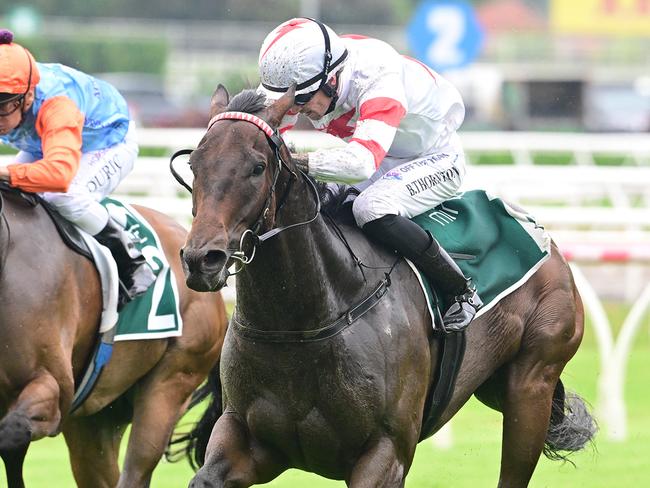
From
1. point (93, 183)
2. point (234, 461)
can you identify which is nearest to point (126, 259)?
point (93, 183)

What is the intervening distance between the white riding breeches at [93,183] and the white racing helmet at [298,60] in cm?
125

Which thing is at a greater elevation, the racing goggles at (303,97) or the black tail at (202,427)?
the racing goggles at (303,97)

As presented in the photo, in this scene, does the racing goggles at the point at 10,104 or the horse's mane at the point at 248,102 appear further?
the racing goggles at the point at 10,104

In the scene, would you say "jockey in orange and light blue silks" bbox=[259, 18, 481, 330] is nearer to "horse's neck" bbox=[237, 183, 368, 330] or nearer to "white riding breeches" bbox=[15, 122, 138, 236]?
"horse's neck" bbox=[237, 183, 368, 330]

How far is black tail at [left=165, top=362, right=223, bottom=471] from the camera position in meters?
5.33

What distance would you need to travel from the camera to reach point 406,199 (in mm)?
4723

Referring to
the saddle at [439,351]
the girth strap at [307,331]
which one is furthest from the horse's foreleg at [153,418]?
the girth strap at [307,331]

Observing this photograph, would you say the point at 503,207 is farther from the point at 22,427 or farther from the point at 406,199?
the point at 22,427

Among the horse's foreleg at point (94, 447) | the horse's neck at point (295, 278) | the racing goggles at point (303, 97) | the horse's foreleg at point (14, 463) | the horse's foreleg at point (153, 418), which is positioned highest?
the racing goggles at point (303, 97)

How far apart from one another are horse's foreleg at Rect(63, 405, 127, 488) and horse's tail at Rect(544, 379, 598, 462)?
190 centimetres

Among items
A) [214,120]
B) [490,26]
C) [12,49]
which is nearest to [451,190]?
[214,120]

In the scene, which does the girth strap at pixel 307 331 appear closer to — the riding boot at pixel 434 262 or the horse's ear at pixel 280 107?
the riding boot at pixel 434 262

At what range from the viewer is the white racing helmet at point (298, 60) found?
14.1 feet

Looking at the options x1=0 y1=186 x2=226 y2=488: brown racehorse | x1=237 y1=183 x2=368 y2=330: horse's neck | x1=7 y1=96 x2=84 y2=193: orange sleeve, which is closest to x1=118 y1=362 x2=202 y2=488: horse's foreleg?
x1=0 y1=186 x2=226 y2=488: brown racehorse
